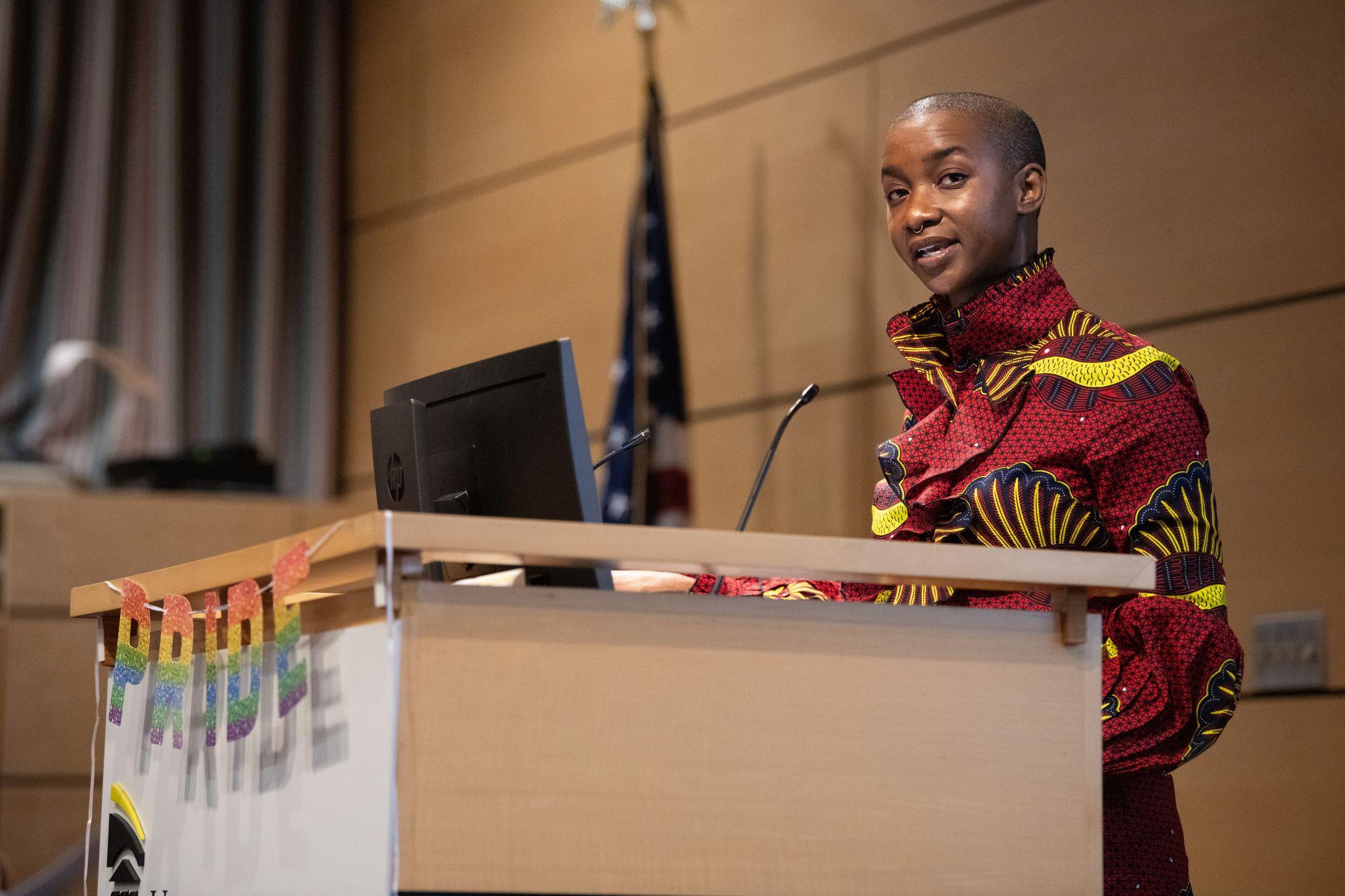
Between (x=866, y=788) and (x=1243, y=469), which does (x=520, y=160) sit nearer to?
(x=1243, y=469)

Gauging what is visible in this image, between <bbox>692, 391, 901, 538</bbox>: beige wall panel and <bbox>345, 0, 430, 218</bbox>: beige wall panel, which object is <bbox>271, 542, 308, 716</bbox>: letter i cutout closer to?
<bbox>692, 391, 901, 538</bbox>: beige wall panel

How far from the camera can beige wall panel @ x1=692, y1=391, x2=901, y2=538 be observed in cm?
396

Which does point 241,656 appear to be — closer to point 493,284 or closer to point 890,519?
point 890,519

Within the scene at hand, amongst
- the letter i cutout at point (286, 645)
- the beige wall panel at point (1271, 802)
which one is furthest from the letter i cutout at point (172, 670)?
the beige wall panel at point (1271, 802)

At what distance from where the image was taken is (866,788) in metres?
1.22

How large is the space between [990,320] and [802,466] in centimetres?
243

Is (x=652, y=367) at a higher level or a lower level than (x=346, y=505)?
higher

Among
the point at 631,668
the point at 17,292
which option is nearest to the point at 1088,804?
the point at 631,668

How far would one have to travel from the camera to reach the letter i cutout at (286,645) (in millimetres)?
1199

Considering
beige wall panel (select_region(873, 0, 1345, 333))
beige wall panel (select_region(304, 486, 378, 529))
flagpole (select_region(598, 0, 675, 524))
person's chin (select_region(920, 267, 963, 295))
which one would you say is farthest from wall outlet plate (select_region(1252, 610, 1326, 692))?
beige wall panel (select_region(304, 486, 378, 529))

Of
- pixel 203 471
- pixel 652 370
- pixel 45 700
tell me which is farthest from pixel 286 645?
pixel 203 471

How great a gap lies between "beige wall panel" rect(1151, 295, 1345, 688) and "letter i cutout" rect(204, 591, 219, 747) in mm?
2259

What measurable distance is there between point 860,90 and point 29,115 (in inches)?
122

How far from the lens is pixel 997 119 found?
176 cm
